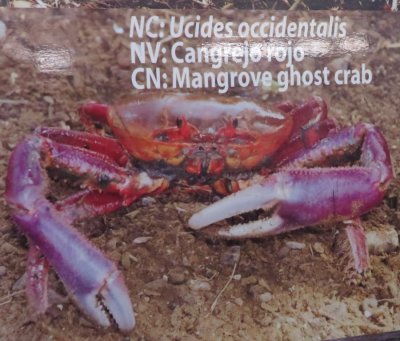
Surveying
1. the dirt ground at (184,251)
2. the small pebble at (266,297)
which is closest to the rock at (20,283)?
the dirt ground at (184,251)

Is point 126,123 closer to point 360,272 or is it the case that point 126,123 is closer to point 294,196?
point 294,196

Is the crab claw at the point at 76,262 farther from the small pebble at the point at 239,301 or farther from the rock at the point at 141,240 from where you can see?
the small pebble at the point at 239,301

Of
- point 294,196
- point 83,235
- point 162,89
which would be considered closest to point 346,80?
point 294,196

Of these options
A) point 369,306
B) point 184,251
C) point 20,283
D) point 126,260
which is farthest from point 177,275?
point 369,306

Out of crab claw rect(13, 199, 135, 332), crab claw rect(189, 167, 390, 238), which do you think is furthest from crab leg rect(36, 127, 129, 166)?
crab claw rect(189, 167, 390, 238)

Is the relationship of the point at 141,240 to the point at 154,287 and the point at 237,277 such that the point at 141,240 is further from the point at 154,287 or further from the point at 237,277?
the point at 237,277
